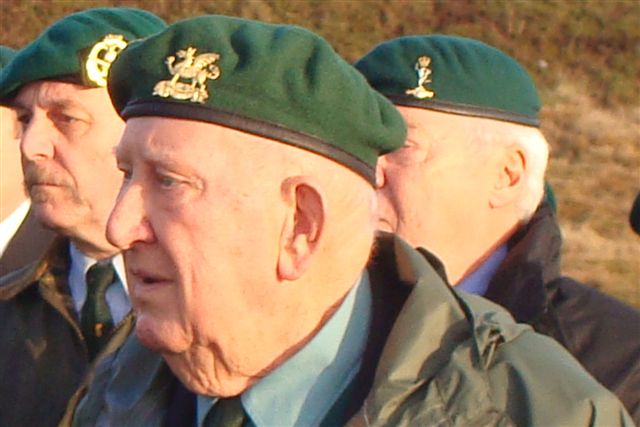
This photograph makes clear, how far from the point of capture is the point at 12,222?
4.80 meters

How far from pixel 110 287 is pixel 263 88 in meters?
1.39

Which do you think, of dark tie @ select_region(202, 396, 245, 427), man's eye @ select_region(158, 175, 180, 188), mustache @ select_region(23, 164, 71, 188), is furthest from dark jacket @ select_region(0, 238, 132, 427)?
man's eye @ select_region(158, 175, 180, 188)

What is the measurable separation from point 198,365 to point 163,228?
0.23 metres

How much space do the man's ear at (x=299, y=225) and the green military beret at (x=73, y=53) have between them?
1.41m

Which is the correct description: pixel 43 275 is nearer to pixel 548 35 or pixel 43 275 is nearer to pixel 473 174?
pixel 473 174

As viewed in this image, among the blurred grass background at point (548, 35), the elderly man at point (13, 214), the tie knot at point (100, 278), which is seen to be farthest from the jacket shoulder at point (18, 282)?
the blurred grass background at point (548, 35)

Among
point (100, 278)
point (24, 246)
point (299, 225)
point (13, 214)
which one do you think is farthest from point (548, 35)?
point (299, 225)

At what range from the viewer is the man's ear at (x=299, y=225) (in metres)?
2.59

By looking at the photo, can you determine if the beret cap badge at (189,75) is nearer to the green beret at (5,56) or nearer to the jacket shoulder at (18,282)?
the jacket shoulder at (18,282)

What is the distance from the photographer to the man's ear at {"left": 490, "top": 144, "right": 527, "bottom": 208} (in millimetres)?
4004

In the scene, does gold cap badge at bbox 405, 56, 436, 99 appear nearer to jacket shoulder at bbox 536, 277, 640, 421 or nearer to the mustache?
jacket shoulder at bbox 536, 277, 640, 421

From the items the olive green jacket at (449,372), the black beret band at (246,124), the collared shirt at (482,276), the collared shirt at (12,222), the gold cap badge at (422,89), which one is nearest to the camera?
the olive green jacket at (449,372)

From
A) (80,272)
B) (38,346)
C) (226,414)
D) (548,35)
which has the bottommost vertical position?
(548,35)

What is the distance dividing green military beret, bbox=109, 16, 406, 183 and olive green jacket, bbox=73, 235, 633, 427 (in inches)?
9.2
